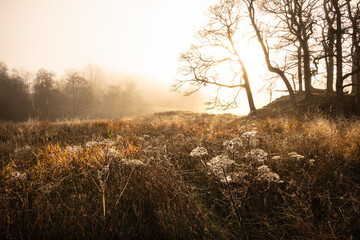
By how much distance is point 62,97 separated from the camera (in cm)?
3456

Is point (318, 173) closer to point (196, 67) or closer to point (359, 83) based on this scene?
point (359, 83)

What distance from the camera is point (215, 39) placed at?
1323 centimetres

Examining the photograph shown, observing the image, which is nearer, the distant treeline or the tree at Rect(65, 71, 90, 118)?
the distant treeline

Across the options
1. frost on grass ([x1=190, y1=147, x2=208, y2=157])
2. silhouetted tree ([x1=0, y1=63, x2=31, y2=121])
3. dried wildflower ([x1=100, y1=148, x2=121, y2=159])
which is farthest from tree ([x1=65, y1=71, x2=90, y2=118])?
frost on grass ([x1=190, y1=147, x2=208, y2=157])

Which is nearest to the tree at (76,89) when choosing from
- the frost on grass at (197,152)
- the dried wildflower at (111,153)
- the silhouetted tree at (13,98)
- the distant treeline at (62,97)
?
the distant treeline at (62,97)

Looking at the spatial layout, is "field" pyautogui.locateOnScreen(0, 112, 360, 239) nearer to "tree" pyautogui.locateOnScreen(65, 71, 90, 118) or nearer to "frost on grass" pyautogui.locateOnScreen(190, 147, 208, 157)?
"frost on grass" pyautogui.locateOnScreen(190, 147, 208, 157)

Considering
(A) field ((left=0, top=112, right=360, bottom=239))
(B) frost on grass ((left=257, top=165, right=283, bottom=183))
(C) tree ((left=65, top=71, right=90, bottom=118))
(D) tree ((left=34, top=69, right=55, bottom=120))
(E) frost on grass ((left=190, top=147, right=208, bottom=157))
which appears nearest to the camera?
(A) field ((left=0, top=112, right=360, bottom=239))

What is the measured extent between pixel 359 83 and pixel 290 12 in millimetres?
5167

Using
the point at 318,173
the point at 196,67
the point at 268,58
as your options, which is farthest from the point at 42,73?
the point at 318,173

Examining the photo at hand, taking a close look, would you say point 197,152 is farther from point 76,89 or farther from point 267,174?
point 76,89

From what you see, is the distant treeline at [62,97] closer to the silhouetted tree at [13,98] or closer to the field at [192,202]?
the silhouetted tree at [13,98]

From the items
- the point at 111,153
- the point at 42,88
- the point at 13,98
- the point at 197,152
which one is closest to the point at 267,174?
the point at 197,152

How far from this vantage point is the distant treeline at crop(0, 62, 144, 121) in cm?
2812

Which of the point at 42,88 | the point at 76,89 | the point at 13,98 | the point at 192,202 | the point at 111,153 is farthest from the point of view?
the point at 76,89
